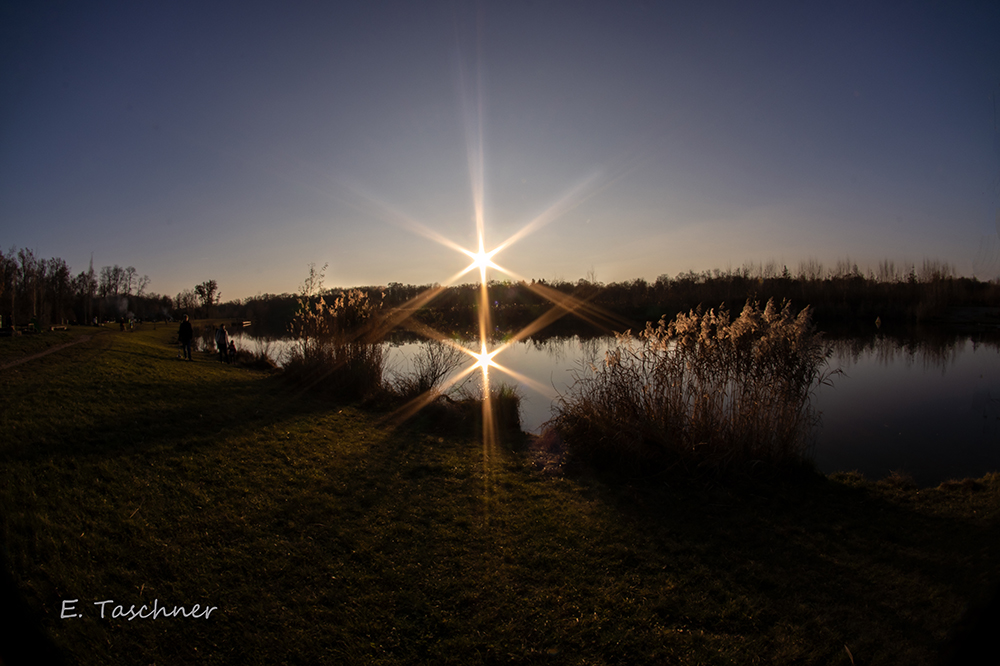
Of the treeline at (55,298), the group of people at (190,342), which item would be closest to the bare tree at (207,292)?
the treeline at (55,298)

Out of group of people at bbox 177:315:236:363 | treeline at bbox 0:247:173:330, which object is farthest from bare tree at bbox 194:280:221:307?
group of people at bbox 177:315:236:363

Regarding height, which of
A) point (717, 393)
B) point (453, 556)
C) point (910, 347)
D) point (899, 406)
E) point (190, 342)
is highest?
point (190, 342)

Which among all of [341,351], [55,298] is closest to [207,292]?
[55,298]

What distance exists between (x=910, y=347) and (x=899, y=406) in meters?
15.3

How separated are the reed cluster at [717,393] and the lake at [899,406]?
1684mm

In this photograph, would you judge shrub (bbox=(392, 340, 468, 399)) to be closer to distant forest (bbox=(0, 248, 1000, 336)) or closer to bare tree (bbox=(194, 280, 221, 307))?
distant forest (bbox=(0, 248, 1000, 336))

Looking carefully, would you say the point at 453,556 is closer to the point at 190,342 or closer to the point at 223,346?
the point at 223,346

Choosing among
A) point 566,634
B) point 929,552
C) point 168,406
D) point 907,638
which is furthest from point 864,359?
point 168,406

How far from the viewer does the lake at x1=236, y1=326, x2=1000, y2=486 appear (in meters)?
7.97

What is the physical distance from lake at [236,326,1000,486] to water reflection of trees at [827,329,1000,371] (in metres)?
0.05

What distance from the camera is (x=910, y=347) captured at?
23016mm

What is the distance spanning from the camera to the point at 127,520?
12.8 feet

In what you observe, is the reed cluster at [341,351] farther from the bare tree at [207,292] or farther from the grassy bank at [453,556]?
the bare tree at [207,292]

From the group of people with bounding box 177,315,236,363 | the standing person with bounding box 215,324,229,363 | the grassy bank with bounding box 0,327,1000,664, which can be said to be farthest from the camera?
the standing person with bounding box 215,324,229,363
